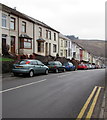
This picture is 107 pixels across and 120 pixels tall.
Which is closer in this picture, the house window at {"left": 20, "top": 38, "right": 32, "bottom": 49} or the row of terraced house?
the row of terraced house

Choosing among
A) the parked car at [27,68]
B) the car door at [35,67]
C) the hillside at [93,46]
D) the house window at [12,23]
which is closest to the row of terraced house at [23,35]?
the house window at [12,23]

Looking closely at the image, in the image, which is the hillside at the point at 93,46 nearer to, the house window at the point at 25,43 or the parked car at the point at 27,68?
the house window at the point at 25,43

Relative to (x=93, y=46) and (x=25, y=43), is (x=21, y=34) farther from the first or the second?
(x=93, y=46)

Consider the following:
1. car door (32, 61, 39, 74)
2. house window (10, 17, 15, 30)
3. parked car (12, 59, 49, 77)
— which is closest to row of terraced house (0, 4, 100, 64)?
house window (10, 17, 15, 30)

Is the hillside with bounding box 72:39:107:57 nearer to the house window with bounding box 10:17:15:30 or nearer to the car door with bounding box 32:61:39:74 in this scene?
the house window with bounding box 10:17:15:30

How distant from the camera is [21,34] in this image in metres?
28.3

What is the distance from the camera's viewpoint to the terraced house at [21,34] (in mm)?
24828

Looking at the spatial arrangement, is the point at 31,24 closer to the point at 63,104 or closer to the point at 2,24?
the point at 2,24

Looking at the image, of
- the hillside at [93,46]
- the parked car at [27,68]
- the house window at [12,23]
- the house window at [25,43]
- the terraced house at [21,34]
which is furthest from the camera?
the hillside at [93,46]

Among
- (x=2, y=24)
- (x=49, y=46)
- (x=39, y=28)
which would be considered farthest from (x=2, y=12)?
(x=49, y=46)

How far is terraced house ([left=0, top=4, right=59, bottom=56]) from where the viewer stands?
81.5ft

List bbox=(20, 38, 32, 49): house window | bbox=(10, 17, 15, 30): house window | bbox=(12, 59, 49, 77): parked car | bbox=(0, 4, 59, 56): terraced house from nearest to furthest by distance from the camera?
bbox=(12, 59, 49, 77): parked car
bbox=(0, 4, 59, 56): terraced house
bbox=(10, 17, 15, 30): house window
bbox=(20, 38, 32, 49): house window

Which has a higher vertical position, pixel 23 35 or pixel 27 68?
pixel 23 35

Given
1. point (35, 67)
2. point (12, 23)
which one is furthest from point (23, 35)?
point (35, 67)
